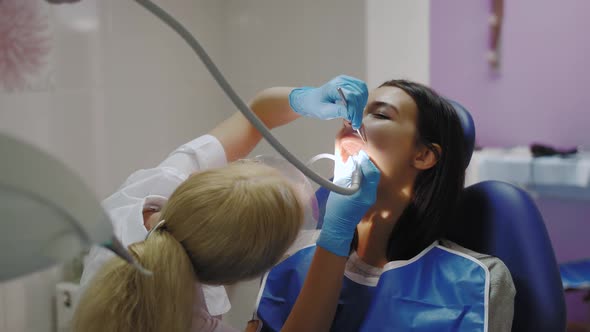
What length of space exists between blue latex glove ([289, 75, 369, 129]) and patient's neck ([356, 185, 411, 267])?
26cm

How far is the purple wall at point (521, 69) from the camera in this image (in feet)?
11.0

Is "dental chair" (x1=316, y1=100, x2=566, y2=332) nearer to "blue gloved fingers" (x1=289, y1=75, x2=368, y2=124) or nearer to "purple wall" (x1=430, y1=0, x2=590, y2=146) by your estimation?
"blue gloved fingers" (x1=289, y1=75, x2=368, y2=124)

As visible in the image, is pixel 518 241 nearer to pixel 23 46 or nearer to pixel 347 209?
pixel 347 209

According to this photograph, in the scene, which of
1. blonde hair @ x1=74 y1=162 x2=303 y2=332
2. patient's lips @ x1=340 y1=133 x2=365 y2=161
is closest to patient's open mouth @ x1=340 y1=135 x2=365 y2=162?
patient's lips @ x1=340 y1=133 x2=365 y2=161

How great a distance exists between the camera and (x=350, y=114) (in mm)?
1283

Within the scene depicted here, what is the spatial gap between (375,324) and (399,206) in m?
0.30

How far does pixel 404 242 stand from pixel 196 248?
66 centimetres

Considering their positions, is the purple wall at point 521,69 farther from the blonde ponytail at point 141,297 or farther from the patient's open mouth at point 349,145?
the blonde ponytail at point 141,297

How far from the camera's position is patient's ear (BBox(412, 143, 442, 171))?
4.81ft

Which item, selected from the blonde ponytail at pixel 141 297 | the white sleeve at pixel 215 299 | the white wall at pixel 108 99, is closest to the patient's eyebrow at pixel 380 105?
the white sleeve at pixel 215 299

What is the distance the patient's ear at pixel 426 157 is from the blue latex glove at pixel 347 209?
187 millimetres

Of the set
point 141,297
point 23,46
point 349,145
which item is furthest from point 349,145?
point 23,46

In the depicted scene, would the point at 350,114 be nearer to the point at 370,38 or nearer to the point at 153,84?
the point at 370,38

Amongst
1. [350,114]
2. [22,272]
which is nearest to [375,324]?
[350,114]
